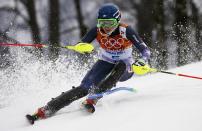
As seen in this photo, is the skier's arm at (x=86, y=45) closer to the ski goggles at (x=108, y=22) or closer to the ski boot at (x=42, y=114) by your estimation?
the ski goggles at (x=108, y=22)

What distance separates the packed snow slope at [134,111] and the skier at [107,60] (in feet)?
0.55

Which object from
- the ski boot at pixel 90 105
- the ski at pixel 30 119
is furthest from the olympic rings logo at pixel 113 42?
the ski at pixel 30 119

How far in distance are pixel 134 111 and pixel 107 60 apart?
1.13 metres

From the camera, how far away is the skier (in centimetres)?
684

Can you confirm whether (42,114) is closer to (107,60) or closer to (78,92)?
(78,92)

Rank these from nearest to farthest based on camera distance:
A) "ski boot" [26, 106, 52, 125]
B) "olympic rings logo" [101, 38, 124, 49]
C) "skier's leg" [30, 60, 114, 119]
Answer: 1. "ski boot" [26, 106, 52, 125]
2. "skier's leg" [30, 60, 114, 119]
3. "olympic rings logo" [101, 38, 124, 49]

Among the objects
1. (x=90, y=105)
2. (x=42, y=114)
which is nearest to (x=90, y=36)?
(x=90, y=105)

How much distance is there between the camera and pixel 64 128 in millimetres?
6059

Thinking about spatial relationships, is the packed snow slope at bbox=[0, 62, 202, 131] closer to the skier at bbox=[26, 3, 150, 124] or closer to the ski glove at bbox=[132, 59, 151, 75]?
the skier at bbox=[26, 3, 150, 124]

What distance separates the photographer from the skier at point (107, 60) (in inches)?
269

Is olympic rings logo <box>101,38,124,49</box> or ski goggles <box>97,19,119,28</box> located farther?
olympic rings logo <box>101,38,124,49</box>

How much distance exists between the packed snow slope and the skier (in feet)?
0.55

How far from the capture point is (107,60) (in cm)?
727

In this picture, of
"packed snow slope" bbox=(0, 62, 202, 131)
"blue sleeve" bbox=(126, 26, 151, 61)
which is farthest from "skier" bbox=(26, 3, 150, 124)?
"packed snow slope" bbox=(0, 62, 202, 131)
